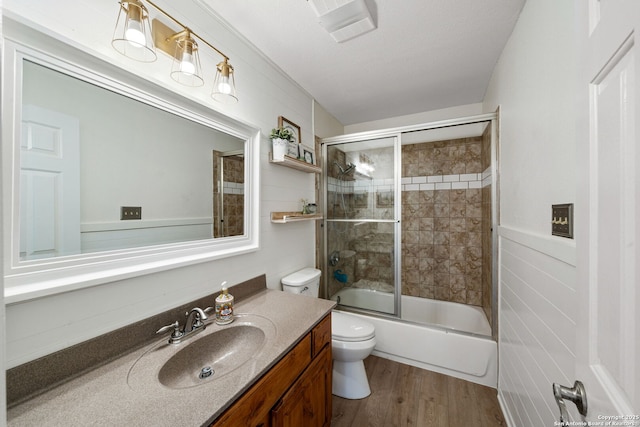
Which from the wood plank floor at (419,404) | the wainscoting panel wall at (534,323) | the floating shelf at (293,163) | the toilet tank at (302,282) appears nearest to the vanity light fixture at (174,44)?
the floating shelf at (293,163)

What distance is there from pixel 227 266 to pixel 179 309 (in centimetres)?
33

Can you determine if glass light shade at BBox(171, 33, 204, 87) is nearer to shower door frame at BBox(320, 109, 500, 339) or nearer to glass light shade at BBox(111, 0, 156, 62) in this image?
glass light shade at BBox(111, 0, 156, 62)

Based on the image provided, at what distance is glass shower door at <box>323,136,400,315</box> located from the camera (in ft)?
7.82

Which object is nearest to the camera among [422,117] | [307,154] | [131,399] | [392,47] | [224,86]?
[131,399]

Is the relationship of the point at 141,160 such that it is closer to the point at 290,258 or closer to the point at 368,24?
the point at 290,258

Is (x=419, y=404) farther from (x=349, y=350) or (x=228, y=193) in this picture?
(x=228, y=193)

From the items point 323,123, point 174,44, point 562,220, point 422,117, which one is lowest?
point 562,220

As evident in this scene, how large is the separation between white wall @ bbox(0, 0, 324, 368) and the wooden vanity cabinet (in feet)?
1.86

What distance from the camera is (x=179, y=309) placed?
1153 mm

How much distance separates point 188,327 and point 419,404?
157 cm

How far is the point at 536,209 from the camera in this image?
116 cm

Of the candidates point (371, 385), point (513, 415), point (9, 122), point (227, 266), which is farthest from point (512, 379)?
point (9, 122)

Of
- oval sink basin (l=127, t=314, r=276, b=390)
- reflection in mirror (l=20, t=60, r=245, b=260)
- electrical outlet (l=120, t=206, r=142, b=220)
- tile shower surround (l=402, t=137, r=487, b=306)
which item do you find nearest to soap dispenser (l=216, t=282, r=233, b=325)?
oval sink basin (l=127, t=314, r=276, b=390)

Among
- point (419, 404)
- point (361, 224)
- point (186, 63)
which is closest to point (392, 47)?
point (186, 63)
